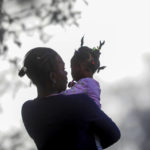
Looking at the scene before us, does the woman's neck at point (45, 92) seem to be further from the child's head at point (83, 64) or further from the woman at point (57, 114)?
the child's head at point (83, 64)

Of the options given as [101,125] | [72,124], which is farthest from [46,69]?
[101,125]

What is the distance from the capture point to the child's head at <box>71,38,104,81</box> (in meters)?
2.81

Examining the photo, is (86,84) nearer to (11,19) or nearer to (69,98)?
(69,98)

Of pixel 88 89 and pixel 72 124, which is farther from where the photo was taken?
pixel 88 89

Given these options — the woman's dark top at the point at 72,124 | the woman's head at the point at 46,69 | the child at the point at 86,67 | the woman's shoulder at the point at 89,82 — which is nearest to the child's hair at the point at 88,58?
the child at the point at 86,67

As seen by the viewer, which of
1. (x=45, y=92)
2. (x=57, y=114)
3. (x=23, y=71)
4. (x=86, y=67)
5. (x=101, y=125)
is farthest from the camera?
(x=86, y=67)

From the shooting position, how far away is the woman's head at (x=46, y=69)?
7.86 ft

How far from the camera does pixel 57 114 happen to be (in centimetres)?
234

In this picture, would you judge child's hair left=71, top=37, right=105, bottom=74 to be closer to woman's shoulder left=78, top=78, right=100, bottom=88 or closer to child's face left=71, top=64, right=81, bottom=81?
child's face left=71, top=64, right=81, bottom=81

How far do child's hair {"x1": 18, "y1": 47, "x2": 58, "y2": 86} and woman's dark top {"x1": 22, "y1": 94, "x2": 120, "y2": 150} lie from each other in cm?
15

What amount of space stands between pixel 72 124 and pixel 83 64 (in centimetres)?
67

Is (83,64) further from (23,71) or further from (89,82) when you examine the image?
(23,71)

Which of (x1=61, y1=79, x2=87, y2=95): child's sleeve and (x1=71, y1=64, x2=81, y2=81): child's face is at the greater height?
(x1=71, y1=64, x2=81, y2=81): child's face

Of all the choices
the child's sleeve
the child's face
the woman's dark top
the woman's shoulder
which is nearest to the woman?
the woman's dark top
